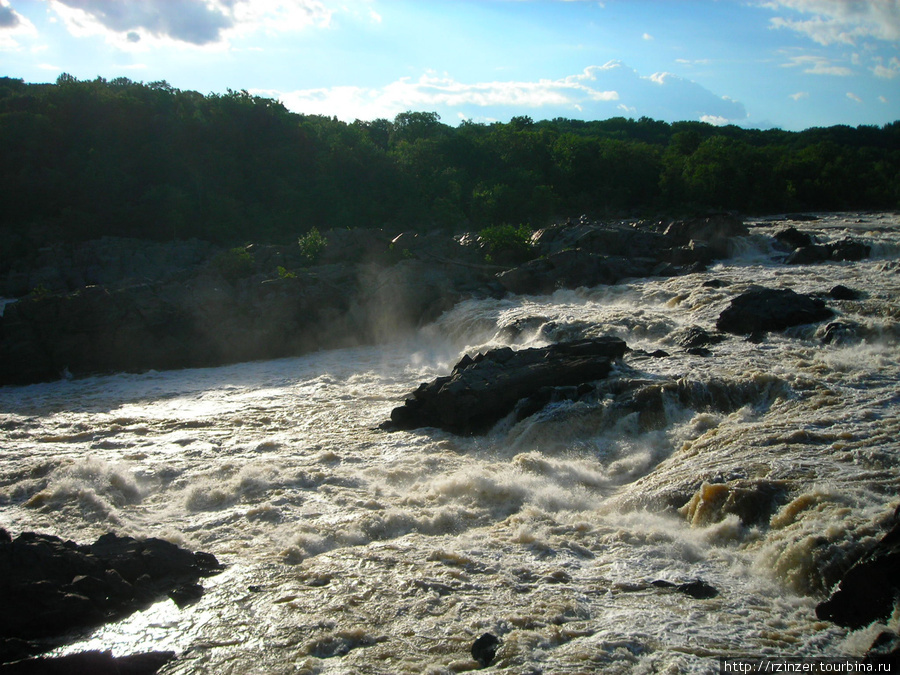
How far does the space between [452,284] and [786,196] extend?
2645 centimetres

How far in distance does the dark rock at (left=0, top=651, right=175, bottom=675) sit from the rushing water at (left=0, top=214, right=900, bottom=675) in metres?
0.26

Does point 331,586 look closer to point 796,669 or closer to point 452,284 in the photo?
point 796,669

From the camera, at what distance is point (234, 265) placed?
28.0 m

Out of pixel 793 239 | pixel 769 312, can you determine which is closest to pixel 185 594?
pixel 769 312

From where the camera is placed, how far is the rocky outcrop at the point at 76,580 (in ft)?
Result: 24.5

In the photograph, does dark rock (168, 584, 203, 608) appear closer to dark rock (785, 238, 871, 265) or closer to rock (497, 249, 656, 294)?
rock (497, 249, 656, 294)

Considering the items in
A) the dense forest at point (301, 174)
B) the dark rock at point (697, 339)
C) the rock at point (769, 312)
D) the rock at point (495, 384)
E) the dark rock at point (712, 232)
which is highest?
the dense forest at point (301, 174)

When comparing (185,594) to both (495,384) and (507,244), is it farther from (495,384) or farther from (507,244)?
(507,244)

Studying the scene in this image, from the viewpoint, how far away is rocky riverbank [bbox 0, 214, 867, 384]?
897 inches

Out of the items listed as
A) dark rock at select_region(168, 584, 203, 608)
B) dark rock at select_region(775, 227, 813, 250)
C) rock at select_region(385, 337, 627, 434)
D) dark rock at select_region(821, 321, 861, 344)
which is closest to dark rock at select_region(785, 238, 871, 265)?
dark rock at select_region(775, 227, 813, 250)

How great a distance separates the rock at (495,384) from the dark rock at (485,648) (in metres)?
7.37

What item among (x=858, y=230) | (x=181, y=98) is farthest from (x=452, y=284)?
(x=181, y=98)

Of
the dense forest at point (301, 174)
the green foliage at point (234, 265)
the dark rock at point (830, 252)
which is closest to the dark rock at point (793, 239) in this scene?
the dark rock at point (830, 252)

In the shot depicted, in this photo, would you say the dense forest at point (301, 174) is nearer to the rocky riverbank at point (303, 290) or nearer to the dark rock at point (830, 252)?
the rocky riverbank at point (303, 290)
